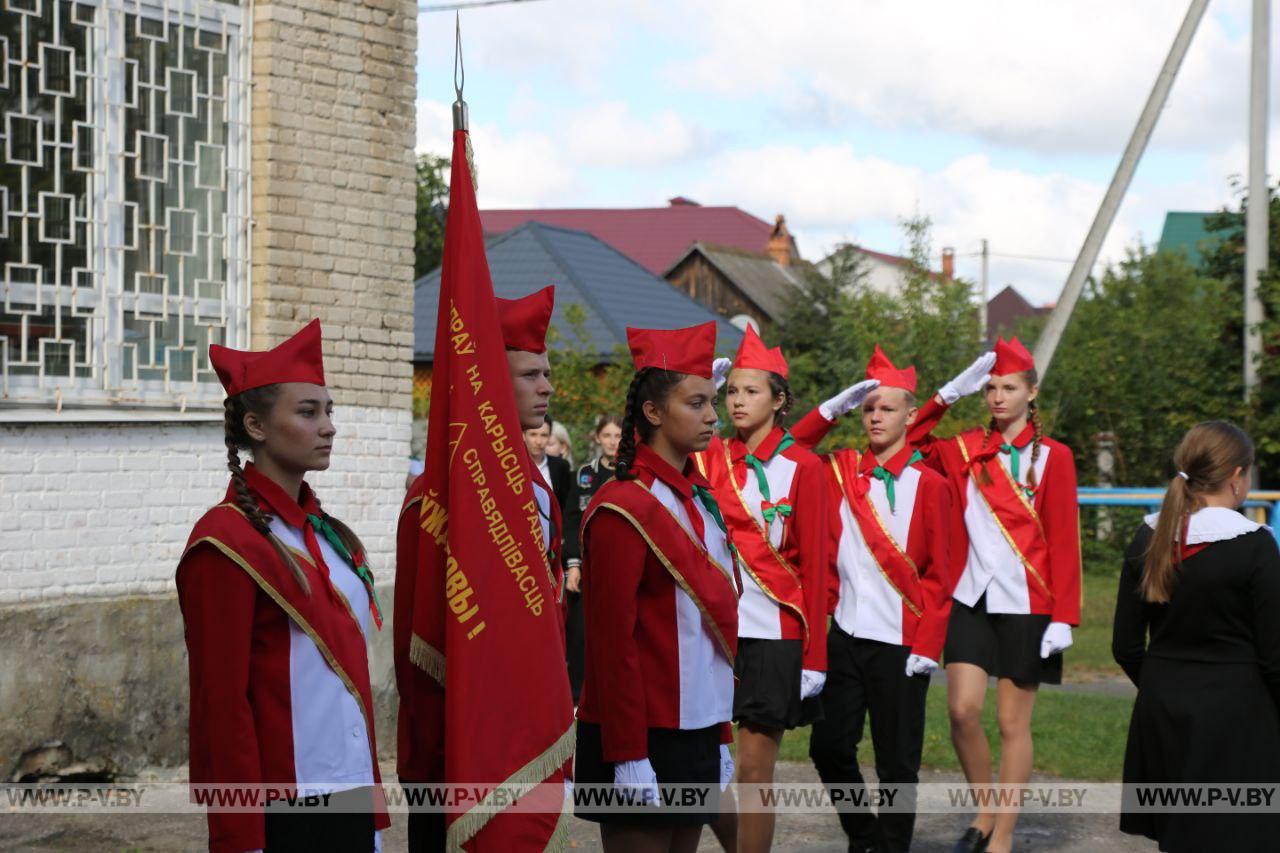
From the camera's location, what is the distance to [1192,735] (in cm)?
522

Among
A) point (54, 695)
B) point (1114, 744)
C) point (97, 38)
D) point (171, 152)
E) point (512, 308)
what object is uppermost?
point (97, 38)

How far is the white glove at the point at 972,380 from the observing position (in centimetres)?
783

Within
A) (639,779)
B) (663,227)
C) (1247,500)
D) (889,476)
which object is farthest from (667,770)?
(663,227)

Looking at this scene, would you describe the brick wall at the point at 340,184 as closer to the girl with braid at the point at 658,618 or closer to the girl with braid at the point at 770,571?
the girl with braid at the point at 770,571

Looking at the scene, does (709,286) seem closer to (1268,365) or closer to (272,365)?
(1268,365)

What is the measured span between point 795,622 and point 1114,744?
4524mm

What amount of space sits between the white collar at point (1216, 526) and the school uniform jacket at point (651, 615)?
157cm

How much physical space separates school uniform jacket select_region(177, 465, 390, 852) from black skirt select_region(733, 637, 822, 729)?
8.07ft

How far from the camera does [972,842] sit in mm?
7242

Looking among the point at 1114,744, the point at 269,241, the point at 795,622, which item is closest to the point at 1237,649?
the point at 795,622

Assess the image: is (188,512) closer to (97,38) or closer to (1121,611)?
(97,38)

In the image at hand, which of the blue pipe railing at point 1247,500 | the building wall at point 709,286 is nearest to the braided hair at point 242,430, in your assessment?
the blue pipe railing at point 1247,500

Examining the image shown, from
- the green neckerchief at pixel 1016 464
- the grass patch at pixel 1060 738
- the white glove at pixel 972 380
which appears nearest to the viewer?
the green neckerchief at pixel 1016 464

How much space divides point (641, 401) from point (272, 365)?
139cm
